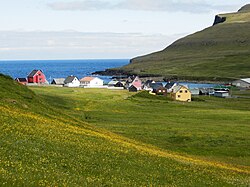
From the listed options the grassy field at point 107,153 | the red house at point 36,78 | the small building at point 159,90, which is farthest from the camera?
the red house at point 36,78

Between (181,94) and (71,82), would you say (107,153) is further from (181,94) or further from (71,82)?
(71,82)

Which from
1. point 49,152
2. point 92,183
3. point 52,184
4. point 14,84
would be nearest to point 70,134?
point 49,152

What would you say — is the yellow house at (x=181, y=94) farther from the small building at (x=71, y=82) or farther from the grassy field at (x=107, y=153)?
the grassy field at (x=107, y=153)

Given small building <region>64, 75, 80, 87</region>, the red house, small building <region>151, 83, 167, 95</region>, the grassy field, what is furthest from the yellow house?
the grassy field

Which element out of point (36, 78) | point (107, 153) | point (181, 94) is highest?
point (36, 78)

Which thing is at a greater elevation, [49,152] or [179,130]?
[49,152]

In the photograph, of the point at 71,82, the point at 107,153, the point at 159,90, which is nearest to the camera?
the point at 107,153

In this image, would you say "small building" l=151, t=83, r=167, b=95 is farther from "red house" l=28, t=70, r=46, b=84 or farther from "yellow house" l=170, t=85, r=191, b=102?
"red house" l=28, t=70, r=46, b=84

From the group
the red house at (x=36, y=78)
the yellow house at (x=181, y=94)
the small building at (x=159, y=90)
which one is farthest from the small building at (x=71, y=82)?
the yellow house at (x=181, y=94)

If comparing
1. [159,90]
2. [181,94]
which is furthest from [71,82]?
[181,94]

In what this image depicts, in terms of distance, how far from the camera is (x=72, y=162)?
26656 millimetres

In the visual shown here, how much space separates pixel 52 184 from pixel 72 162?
6.78 metres

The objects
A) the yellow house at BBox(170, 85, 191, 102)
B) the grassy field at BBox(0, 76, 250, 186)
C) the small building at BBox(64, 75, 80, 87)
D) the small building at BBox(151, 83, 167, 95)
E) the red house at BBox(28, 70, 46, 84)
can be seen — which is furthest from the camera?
the small building at BBox(64, 75, 80, 87)

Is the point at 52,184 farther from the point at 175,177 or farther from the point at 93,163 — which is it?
the point at 175,177
